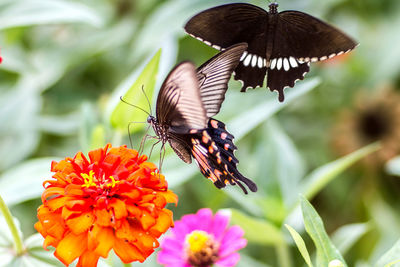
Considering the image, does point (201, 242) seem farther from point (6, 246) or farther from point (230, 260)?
point (6, 246)

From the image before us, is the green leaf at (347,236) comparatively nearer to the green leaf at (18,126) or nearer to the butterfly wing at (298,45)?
the butterfly wing at (298,45)

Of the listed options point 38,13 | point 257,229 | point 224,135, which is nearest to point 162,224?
point 224,135

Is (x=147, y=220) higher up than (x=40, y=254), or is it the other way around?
(x=147, y=220)

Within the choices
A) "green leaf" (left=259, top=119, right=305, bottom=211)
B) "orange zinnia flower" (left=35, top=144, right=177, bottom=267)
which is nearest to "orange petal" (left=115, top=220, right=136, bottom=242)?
"orange zinnia flower" (left=35, top=144, right=177, bottom=267)

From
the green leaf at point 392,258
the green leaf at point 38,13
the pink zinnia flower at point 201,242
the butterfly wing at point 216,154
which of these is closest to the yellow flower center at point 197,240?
the pink zinnia flower at point 201,242

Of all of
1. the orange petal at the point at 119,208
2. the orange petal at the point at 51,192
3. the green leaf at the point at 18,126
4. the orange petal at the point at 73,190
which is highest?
the orange petal at the point at 73,190

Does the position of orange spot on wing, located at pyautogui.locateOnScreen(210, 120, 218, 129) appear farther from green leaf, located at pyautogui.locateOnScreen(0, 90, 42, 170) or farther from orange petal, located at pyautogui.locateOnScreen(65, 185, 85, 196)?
green leaf, located at pyautogui.locateOnScreen(0, 90, 42, 170)

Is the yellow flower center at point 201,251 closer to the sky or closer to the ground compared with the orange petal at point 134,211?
closer to the ground
